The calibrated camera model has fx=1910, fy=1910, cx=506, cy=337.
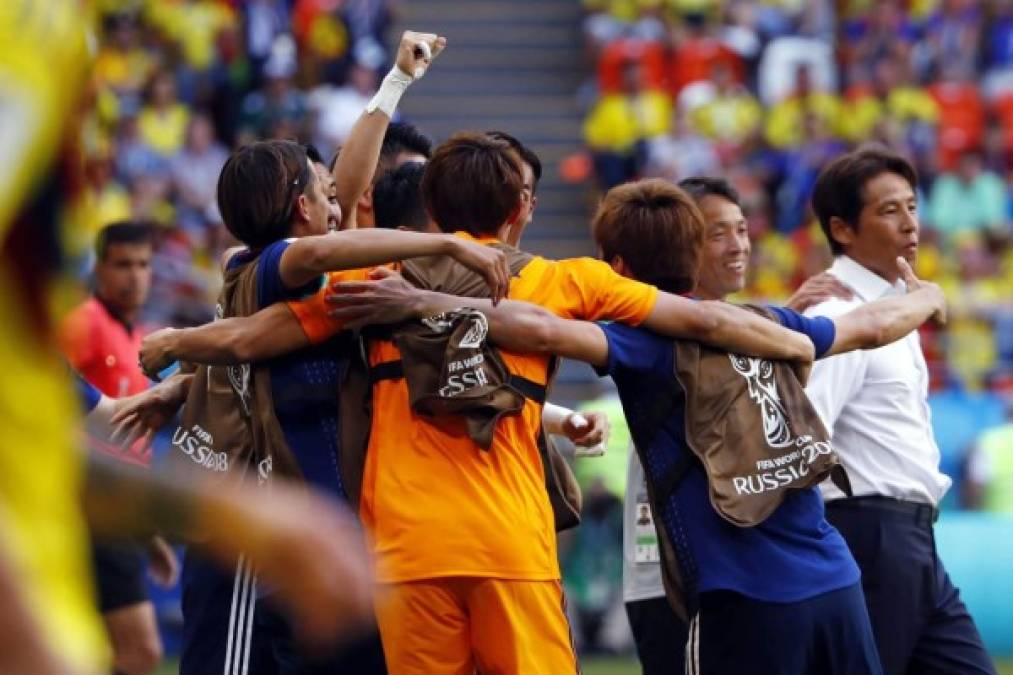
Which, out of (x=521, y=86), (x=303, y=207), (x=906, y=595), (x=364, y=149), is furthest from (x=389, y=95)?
(x=521, y=86)

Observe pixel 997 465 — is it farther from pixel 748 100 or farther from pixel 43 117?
pixel 43 117

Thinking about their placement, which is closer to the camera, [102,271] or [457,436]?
[457,436]

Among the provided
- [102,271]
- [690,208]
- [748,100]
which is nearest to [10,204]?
[690,208]

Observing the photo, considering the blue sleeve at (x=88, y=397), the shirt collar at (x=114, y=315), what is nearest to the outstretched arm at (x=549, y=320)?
the blue sleeve at (x=88, y=397)

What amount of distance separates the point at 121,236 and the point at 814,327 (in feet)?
12.1

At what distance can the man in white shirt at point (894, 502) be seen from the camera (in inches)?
231

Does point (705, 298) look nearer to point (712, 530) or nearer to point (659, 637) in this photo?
point (659, 637)

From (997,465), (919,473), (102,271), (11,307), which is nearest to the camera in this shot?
(11,307)

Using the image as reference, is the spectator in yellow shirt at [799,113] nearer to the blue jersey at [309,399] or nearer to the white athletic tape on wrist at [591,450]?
the white athletic tape on wrist at [591,450]

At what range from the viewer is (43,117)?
210 cm

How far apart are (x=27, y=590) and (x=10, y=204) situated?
416 mm

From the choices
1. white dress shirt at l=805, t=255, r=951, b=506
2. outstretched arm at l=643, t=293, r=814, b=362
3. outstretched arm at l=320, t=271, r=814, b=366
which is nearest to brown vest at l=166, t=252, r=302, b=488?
outstretched arm at l=320, t=271, r=814, b=366

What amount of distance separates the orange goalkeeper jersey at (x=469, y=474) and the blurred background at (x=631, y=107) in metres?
8.32

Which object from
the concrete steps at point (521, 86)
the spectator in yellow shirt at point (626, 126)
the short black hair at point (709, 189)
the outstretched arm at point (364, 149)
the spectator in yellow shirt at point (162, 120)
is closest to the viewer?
the outstretched arm at point (364, 149)
